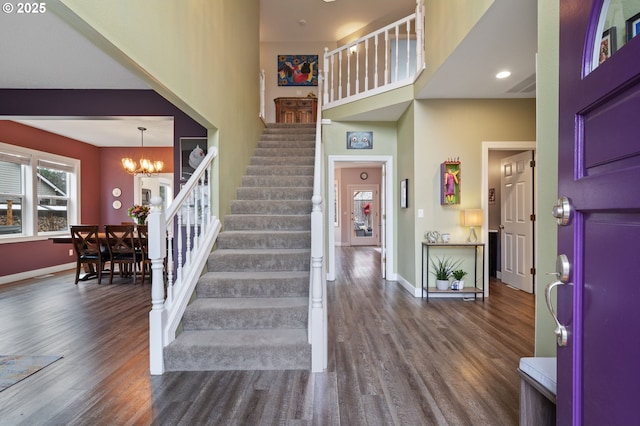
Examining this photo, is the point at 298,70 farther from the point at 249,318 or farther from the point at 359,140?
the point at 249,318

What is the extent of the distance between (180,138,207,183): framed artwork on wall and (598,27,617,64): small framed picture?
4618 mm

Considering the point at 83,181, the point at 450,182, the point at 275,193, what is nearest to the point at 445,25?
the point at 450,182

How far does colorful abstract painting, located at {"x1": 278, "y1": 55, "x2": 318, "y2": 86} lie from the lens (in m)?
7.83

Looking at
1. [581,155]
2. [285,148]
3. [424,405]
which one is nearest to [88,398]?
[424,405]

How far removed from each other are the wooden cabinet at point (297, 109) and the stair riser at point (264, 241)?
4523 millimetres

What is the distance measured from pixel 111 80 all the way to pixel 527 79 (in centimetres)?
499

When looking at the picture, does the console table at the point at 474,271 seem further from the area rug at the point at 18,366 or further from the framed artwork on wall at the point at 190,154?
the area rug at the point at 18,366

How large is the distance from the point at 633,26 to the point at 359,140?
468 cm

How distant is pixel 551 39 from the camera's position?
5.87ft

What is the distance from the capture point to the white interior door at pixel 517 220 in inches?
186

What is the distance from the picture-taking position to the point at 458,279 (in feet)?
14.2

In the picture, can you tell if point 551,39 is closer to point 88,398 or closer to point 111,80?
point 88,398

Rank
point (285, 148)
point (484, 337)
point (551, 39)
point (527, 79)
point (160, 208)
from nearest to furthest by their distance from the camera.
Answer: point (551, 39) → point (160, 208) → point (484, 337) → point (527, 79) → point (285, 148)

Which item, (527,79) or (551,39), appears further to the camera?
(527,79)
